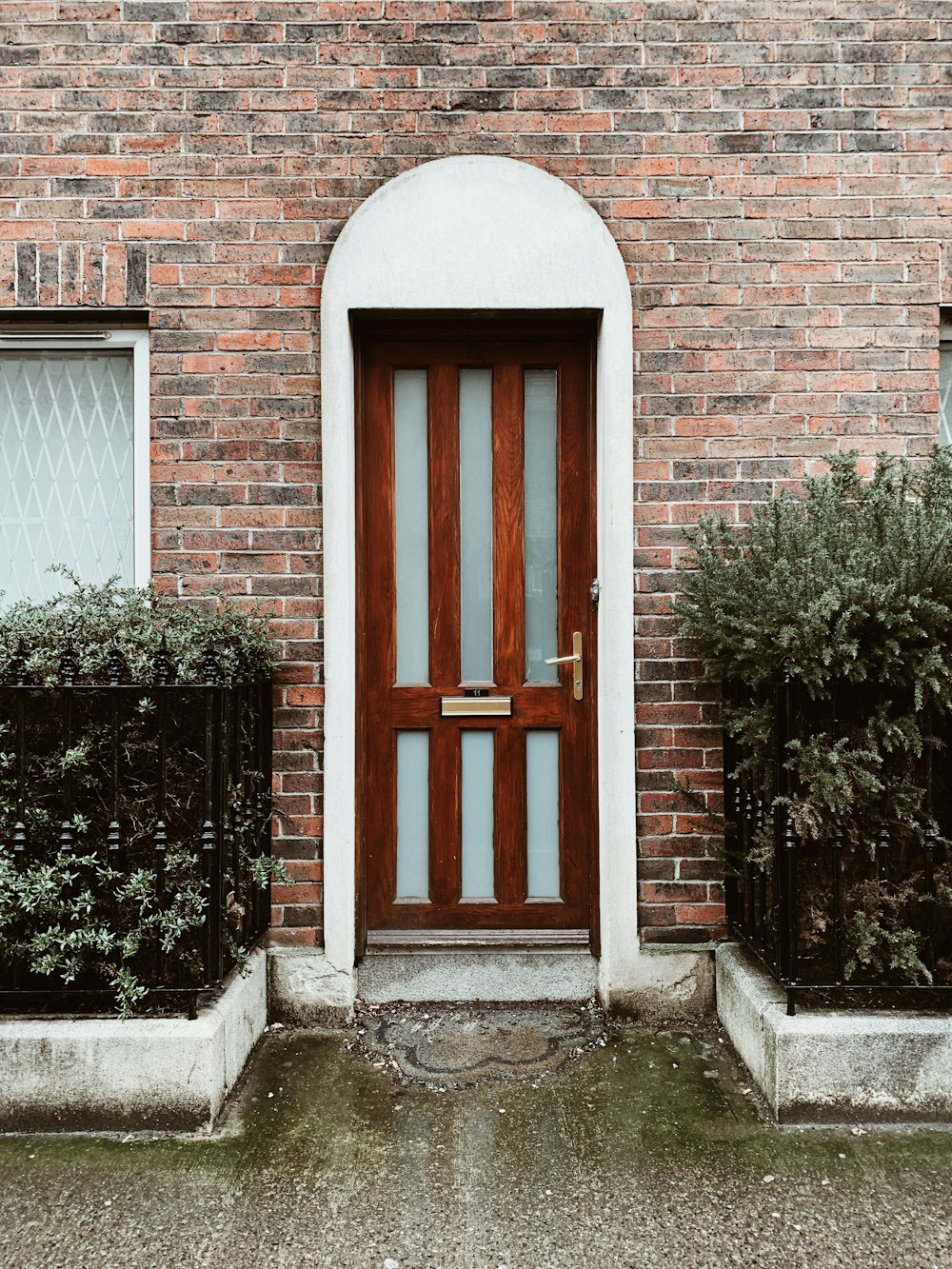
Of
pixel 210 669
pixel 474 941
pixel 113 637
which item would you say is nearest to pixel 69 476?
pixel 113 637

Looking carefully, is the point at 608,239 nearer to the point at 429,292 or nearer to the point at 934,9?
the point at 429,292

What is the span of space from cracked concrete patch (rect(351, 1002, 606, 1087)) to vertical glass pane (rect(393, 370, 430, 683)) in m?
1.31

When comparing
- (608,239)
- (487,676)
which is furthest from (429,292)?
(487,676)

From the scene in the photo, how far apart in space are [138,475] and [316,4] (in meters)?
1.94

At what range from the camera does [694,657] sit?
354 centimetres

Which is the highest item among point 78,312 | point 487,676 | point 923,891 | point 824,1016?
point 78,312

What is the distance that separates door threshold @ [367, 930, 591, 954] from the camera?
3660 millimetres

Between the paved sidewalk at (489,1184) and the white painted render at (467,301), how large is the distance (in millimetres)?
678

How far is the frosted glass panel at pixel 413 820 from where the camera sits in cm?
377

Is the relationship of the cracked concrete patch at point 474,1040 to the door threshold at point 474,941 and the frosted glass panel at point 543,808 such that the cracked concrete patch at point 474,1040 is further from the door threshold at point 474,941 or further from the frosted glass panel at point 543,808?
the frosted glass panel at point 543,808

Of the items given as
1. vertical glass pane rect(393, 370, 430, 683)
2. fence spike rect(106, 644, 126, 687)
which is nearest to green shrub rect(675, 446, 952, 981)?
vertical glass pane rect(393, 370, 430, 683)

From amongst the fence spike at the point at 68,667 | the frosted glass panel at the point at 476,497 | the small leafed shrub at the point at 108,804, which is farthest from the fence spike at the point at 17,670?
the frosted glass panel at the point at 476,497

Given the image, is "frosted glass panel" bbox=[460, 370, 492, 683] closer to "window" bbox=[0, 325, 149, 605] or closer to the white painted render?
the white painted render

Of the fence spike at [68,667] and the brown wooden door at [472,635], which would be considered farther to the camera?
the brown wooden door at [472,635]
